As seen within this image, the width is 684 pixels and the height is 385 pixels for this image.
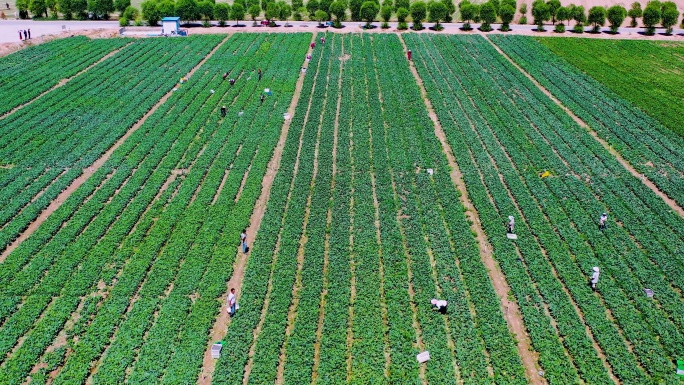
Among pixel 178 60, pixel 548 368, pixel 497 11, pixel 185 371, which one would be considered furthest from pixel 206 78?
pixel 497 11

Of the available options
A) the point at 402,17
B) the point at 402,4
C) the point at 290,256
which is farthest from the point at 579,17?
the point at 290,256

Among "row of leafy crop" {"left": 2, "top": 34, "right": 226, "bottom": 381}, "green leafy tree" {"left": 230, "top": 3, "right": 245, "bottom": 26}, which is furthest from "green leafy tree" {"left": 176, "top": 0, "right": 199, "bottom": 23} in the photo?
"row of leafy crop" {"left": 2, "top": 34, "right": 226, "bottom": 381}

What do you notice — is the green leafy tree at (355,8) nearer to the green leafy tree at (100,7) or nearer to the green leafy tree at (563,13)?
the green leafy tree at (563,13)

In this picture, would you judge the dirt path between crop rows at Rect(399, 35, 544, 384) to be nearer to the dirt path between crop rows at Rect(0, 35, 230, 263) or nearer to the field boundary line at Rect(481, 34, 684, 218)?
the field boundary line at Rect(481, 34, 684, 218)

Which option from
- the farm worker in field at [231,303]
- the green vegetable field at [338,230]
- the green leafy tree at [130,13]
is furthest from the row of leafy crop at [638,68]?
the green leafy tree at [130,13]

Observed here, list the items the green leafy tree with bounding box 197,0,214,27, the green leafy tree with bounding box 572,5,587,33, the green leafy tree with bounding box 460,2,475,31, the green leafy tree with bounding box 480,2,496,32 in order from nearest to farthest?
1. the green leafy tree with bounding box 572,5,587,33
2. the green leafy tree with bounding box 480,2,496,32
3. the green leafy tree with bounding box 460,2,475,31
4. the green leafy tree with bounding box 197,0,214,27
